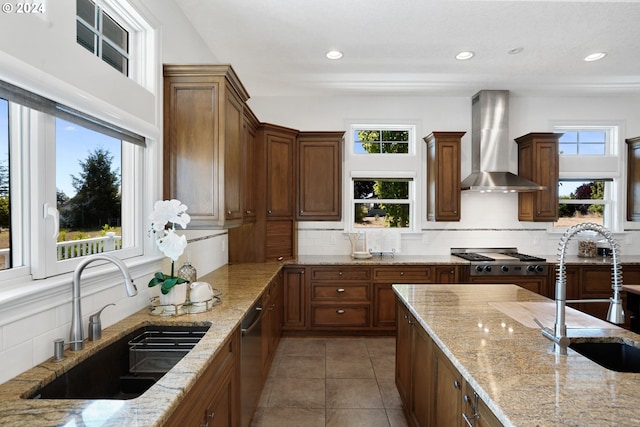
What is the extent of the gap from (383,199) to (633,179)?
337 cm

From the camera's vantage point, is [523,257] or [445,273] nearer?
[445,273]

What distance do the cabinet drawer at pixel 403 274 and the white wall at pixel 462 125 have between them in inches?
24.9

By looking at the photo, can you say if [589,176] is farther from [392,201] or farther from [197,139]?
[197,139]

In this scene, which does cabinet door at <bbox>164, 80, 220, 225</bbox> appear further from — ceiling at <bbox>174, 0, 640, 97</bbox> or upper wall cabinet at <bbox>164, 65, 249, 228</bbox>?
ceiling at <bbox>174, 0, 640, 97</bbox>

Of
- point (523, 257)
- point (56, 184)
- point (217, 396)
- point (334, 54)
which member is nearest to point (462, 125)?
point (523, 257)

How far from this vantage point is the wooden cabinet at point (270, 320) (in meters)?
2.89

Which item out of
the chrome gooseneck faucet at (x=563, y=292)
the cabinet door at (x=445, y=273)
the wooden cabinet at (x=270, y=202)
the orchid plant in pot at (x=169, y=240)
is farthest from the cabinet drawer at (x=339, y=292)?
the chrome gooseneck faucet at (x=563, y=292)

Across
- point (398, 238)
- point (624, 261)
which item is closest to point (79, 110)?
point (398, 238)

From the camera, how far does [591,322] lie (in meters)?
1.84

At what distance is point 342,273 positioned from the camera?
4082 mm

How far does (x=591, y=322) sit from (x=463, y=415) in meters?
1.03

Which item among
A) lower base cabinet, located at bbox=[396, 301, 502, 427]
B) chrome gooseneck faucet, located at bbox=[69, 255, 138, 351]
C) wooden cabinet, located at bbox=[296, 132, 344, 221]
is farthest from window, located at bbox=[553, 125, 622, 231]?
chrome gooseneck faucet, located at bbox=[69, 255, 138, 351]

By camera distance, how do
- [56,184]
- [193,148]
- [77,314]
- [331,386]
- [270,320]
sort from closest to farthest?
[77,314]
[56,184]
[193,148]
[331,386]
[270,320]

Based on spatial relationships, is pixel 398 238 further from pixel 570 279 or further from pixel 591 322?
pixel 591 322
